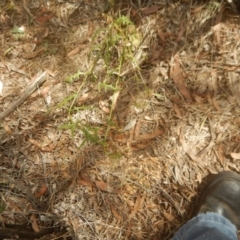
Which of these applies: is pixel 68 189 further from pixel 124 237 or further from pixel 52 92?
pixel 52 92

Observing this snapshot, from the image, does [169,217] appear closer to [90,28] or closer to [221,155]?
[221,155]

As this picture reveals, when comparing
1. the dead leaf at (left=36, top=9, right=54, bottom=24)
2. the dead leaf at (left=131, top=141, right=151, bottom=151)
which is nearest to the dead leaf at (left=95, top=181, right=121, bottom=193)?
the dead leaf at (left=131, top=141, right=151, bottom=151)

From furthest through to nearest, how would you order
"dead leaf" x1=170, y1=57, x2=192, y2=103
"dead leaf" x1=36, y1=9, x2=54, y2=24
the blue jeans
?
"dead leaf" x1=36, y1=9, x2=54, y2=24
"dead leaf" x1=170, y1=57, x2=192, y2=103
the blue jeans

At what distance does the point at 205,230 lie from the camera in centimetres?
165

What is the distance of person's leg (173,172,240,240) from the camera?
1.63 metres

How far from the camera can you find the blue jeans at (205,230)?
162 cm

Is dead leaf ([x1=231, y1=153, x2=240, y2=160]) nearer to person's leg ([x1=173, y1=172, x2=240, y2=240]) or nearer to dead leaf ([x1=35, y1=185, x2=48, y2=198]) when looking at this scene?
person's leg ([x1=173, y1=172, x2=240, y2=240])

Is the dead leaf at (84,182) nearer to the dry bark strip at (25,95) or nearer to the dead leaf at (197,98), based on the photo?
the dry bark strip at (25,95)

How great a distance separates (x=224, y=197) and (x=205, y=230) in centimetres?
27

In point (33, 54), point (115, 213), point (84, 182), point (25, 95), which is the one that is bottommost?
point (115, 213)

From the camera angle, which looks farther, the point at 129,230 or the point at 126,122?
the point at 126,122

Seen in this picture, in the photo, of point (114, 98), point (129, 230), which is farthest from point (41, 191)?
point (114, 98)

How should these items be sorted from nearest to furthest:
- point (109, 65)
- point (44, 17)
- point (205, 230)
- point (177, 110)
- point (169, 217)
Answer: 1. point (205, 230)
2. point (169, 217)
3. point (177, 110)
4. point (109, 65)
5. point (44, 17)

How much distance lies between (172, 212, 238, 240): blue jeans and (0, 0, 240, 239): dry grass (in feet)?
0.38
